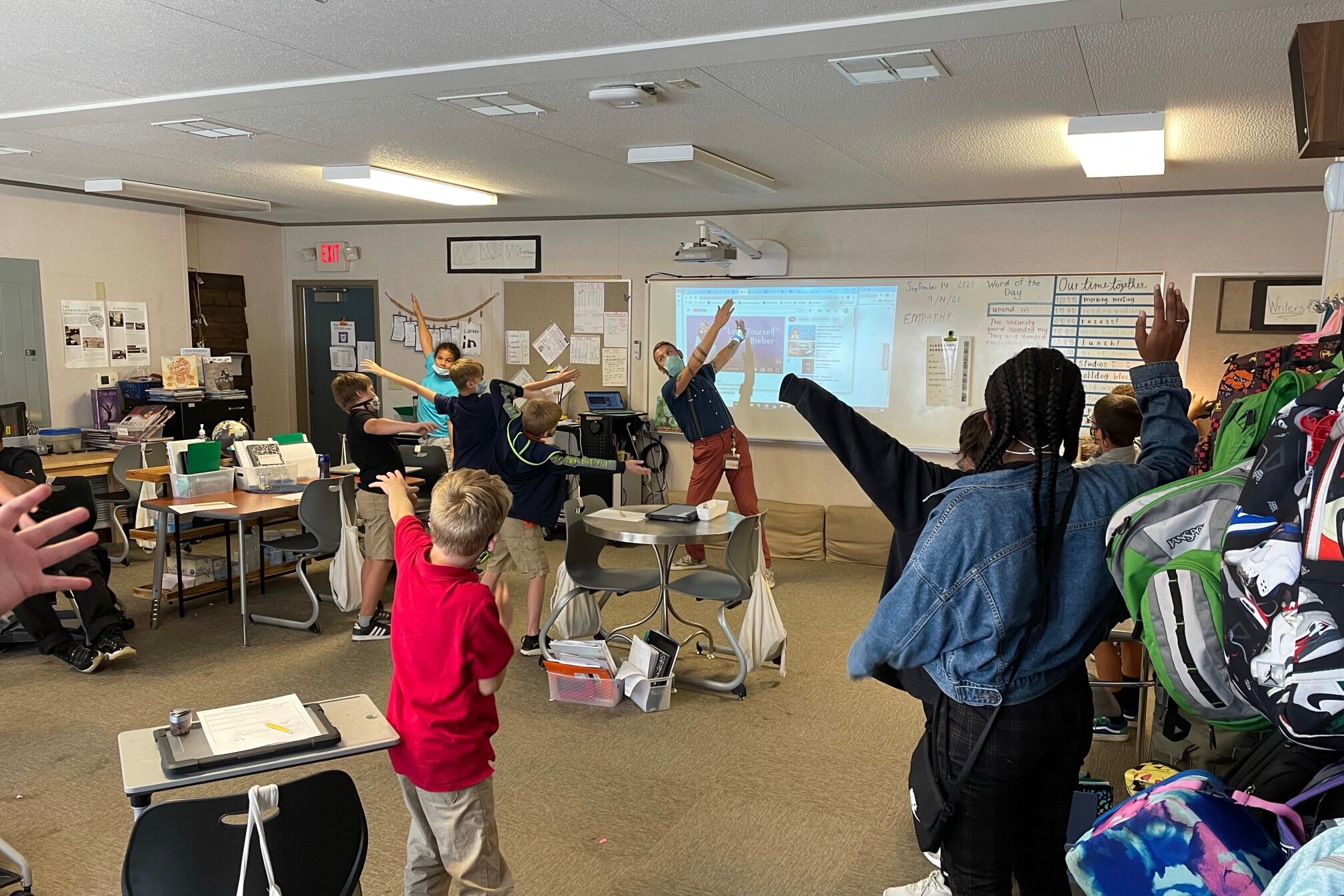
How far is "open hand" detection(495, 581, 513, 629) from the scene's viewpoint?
2338mm

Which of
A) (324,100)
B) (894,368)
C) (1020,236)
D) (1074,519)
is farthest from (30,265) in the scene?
(1074,519)

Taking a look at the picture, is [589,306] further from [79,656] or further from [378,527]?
[79,656]

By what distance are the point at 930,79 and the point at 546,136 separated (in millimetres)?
1993

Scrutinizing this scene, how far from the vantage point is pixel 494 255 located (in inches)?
333

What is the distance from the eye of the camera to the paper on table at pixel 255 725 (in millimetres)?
1973

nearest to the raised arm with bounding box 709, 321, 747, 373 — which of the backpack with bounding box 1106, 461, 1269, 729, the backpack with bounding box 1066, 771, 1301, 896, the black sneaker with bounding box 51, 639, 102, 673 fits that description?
the black sneaker with bounding box 51, 639, 102, 673

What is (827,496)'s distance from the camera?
745 cm

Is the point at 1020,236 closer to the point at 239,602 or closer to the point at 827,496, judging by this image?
the point at 827,496

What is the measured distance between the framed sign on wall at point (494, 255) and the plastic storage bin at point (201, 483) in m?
3.55

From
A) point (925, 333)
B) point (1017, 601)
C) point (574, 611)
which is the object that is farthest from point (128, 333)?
point (1017, 601)

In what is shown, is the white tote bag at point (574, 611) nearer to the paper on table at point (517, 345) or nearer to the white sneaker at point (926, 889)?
the white sneaker at point (926, 889)

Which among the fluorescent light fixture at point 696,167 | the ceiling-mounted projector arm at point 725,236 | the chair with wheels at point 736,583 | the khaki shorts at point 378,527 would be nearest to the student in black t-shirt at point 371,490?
the khaki shorts at point 378,527

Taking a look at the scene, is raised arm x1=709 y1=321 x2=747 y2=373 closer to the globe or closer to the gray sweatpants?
the globe

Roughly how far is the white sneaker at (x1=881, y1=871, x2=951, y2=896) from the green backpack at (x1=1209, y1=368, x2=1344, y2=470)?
1.80 metres
